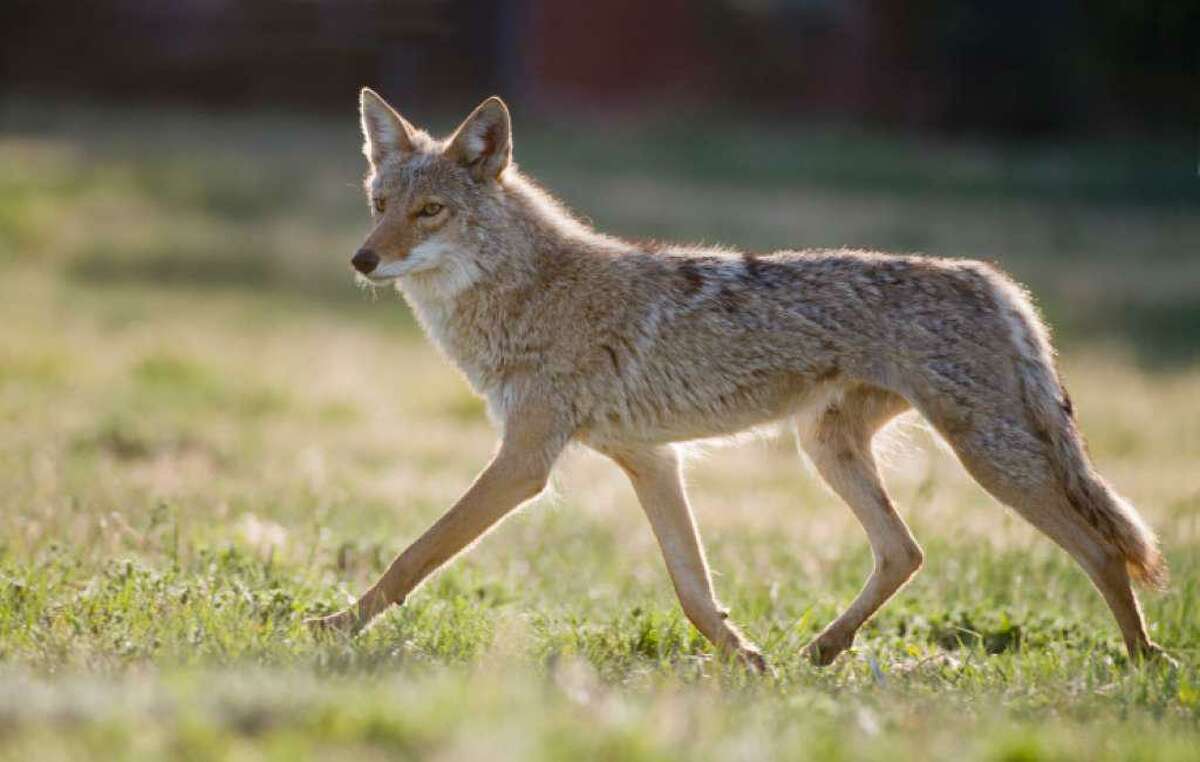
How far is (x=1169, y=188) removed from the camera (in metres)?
34.0

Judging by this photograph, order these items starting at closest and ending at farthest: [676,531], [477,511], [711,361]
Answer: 1. [477,511]
2. [711,361]
3. [676,531]

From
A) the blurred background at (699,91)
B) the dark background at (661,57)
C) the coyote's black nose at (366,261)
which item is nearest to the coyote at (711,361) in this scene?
the coyote's black nose at (366,261)

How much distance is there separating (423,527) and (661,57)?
30889mm

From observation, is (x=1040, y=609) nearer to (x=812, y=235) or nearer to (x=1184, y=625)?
(x=1184, y=625)

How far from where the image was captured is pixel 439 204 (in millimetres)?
7672

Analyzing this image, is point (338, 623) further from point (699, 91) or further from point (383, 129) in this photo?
point (699, 91)

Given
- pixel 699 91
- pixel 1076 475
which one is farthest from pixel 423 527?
pixel 699 91

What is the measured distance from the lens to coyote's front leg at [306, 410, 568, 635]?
6734 millimetres

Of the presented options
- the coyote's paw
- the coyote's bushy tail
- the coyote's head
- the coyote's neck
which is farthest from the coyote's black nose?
the coyote's bushy tail

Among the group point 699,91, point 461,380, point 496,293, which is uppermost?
point 496,293

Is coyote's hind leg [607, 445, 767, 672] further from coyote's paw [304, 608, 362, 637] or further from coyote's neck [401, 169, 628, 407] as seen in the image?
coyote's paw [304, 608, 362, 637]

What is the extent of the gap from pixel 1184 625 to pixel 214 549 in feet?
16.7

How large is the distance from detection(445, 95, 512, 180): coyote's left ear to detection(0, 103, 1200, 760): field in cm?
160

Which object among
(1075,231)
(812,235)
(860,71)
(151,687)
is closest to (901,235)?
(812,235)
